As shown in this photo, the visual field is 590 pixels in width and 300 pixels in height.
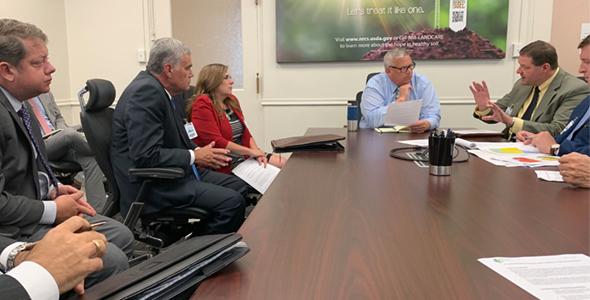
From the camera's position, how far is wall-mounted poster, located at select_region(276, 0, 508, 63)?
13.0ft

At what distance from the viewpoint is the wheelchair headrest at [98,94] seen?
2.06 metres

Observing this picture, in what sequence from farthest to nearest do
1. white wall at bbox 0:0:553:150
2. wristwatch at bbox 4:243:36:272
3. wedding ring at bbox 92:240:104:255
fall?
1. white wall at bbox 0:0:553:150
2. wristwatch at bbox 4:243:36:272
3. wedding ring at bbox 92:240:104:255

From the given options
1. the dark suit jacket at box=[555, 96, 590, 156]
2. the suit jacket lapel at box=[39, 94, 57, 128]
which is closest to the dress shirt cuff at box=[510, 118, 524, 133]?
A: the dark suit jacket at box=[555, 96, 590, 156]

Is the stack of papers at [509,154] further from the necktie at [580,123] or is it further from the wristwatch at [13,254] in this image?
the wristwatch at [13,254]

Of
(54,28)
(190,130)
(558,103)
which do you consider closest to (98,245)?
(190,130)

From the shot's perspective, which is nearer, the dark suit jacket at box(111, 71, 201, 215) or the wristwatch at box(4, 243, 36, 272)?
the wristwatch at box(4, 243, 36, 272)

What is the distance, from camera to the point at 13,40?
5.16 ft

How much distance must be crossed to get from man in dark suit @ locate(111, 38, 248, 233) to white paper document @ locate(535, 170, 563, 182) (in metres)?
1.31

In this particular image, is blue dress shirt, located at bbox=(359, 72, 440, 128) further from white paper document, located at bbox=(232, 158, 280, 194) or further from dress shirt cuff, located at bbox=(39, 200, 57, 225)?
dress shirt cuff, located at bbox=(39, 200, 57, 225)

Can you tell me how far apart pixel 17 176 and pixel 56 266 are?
2.64 ft

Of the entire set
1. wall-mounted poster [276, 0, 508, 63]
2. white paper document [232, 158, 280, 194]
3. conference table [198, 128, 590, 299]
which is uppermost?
wall-mounted poster [276, 0, 508, 63]

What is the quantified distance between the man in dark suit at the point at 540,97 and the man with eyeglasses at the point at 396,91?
312 mm

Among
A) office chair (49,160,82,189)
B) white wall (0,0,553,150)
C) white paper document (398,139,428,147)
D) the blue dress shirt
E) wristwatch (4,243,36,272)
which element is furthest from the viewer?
white wall (0,0,553,150)

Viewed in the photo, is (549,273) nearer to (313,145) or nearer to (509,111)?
(313,145)
